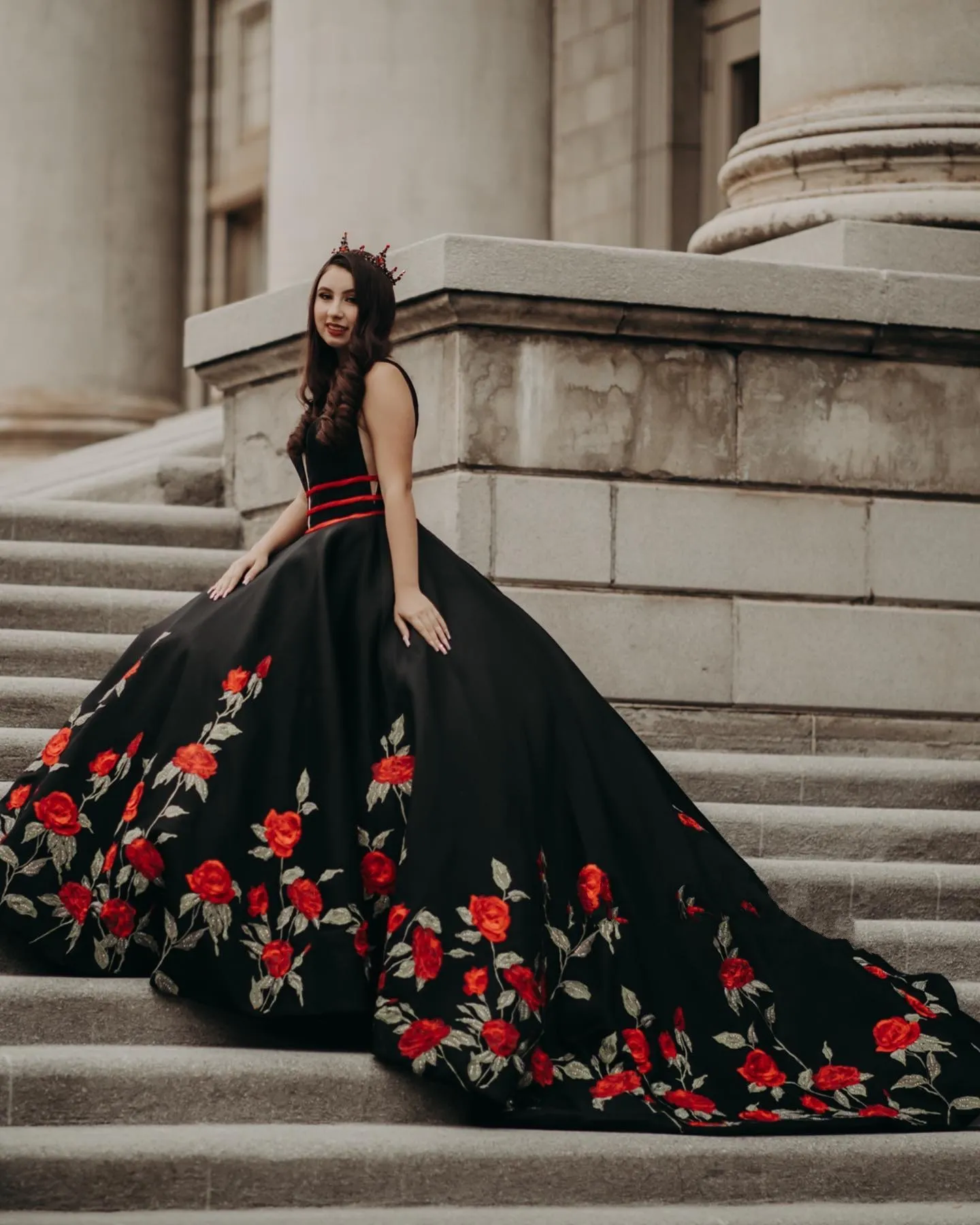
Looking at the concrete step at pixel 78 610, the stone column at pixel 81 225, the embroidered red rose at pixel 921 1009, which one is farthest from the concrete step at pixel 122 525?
the stone column at pixel 81 225

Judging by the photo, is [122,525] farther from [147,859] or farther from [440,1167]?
[440,1167]

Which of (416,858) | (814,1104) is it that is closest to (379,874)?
(416,858)

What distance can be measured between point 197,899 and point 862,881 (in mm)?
2207

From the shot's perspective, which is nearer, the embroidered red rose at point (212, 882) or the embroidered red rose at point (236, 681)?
the embroidered red rose at point (212, 882)

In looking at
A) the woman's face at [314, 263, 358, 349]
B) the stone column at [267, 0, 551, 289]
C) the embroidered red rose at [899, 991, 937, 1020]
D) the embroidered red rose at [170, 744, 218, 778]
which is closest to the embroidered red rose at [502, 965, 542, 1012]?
the embroidered red rose at [170, 744, 218, 778]

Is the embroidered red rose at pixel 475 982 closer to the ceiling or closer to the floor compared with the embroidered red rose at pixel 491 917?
closer to the floor

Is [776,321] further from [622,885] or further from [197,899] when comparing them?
[197,899]

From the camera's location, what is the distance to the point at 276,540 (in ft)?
20.8

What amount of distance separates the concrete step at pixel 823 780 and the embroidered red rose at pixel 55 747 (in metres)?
2.15

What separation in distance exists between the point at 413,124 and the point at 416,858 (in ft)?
21.0

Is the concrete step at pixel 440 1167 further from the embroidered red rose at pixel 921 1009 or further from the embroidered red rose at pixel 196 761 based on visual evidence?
the embroidered red rose at pixel 196 761

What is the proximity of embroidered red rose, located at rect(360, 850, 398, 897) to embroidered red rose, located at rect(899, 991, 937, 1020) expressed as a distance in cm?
144

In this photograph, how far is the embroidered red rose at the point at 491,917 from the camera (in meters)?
5.44

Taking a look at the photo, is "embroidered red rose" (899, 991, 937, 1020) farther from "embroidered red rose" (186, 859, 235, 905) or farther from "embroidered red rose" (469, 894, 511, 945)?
"embroidered red rose" (186, 859, 235, 905)
